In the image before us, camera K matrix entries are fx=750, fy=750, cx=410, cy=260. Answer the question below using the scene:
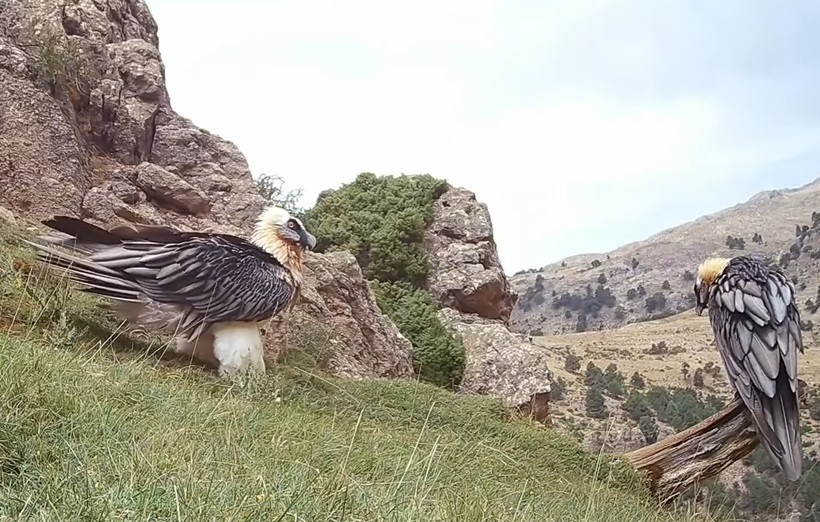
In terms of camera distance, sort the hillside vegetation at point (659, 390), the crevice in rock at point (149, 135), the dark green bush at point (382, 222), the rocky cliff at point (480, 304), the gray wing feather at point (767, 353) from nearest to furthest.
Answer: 1. the gray wing feather at point (767, 353)
2. the crevice in rock at point (149, 135)
3. the rocky cliff at point (480, 304)
4. the dark green bush at point (382, 222)
5. the hillside vegetation at point (659, 390)

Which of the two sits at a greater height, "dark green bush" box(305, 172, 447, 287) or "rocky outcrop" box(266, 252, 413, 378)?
"dark green bush" box(305, 172, 447, 287)

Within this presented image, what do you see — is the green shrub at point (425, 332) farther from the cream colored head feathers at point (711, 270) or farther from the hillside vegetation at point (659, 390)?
the cream colored head feathers at point (711, 270)

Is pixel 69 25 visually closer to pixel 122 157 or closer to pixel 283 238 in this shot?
pixel 122 157

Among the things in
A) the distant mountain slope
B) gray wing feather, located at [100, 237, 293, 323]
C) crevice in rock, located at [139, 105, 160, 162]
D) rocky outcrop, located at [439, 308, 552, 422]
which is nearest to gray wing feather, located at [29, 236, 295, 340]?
gray wing feather, located at [100, 237, 293, 323]

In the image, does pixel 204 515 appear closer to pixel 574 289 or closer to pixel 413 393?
pixel 413 393

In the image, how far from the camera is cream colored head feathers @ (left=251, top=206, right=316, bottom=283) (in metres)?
5.33

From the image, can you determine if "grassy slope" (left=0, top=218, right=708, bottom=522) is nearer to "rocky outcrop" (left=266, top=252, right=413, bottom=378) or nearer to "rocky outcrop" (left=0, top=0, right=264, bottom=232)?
"rocky outcrop" (left=266, top=252, right=413, bottom=378)

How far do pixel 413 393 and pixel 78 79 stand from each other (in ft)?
14.7

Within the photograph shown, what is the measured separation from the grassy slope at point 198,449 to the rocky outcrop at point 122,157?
1.54 metres

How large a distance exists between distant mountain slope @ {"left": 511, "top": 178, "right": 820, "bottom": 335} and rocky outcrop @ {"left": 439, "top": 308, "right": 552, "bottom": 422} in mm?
34391

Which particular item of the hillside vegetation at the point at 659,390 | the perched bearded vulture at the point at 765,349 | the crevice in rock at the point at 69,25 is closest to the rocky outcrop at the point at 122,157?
the crevice in rock at the point at 69,25

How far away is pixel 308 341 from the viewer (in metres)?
6.76

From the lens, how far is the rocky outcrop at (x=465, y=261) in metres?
11.1

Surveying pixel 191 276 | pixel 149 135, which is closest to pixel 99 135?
pixel 149 135
